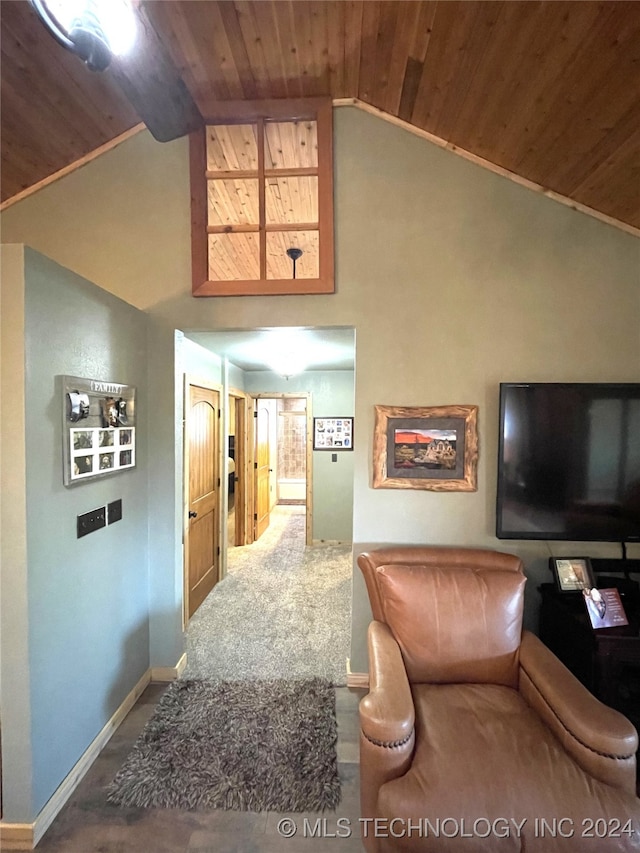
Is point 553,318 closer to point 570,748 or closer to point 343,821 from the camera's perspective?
point 570,748

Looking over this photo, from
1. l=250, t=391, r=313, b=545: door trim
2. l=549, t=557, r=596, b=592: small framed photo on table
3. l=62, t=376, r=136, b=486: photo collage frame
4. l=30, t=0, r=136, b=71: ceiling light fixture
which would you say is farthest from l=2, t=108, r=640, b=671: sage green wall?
l=250, t=391, r=313, b=545: door trim

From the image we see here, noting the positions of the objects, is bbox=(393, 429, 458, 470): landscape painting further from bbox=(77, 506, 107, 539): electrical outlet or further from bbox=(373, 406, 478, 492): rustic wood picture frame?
bbox=(77, 506, 107, 539): electrical outlet

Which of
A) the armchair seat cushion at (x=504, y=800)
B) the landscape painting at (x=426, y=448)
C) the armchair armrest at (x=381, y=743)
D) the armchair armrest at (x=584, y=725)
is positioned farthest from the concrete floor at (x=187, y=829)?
the landscape painting at (x=426, y=448)

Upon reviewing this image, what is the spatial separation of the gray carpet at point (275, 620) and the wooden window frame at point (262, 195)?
242cm

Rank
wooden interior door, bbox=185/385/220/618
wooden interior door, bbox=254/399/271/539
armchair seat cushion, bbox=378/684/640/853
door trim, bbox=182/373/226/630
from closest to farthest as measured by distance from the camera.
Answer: armchair seat cushion, bbox=378/684/640/853
door trim, bbox=182/373/226/630
wooden interior door, bbox=185/385/220/618
wooden interior door, bbox=254/399/271/539

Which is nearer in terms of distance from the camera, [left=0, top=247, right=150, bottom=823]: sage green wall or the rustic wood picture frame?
[left=0, top=247, right=150, bottom=823]: sage green wall

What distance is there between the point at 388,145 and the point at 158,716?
3.49 m

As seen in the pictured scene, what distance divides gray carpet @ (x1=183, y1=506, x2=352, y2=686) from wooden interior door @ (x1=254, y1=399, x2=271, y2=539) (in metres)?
Result: 0.64

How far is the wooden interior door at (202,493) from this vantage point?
3.04 m

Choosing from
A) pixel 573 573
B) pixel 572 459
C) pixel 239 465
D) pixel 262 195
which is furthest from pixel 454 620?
pixel 239 465

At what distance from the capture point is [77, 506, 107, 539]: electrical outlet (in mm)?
1673

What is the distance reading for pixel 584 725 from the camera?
123 centimetres

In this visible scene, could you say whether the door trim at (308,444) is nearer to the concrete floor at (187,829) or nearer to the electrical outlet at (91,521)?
the electrical outlet at (91,521)

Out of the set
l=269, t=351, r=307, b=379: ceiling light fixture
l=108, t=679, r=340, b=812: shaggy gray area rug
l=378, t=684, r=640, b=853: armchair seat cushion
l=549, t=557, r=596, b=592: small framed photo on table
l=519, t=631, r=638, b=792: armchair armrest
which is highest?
l=269, t=351, r=307, b=379: ceiling light fixture
